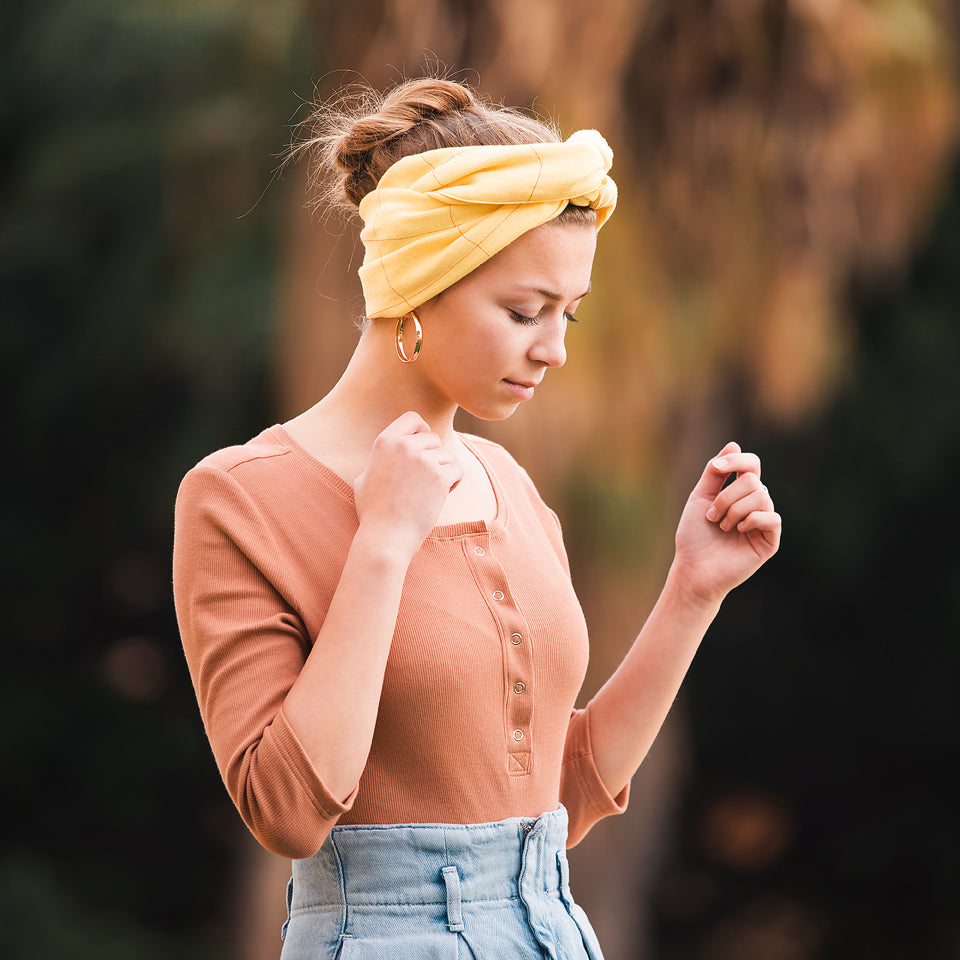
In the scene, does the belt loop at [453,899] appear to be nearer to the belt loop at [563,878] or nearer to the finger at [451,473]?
the belt loop at [563,878]

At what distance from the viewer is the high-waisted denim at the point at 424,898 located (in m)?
1.34

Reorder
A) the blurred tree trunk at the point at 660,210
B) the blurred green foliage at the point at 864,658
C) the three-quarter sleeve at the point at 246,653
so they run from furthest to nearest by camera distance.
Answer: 1. the blurred green foliage at the point at 864,658
2. the blurred tree trunk at the point at 660,210
3. the three-quarter sleeve at the point at 246,653

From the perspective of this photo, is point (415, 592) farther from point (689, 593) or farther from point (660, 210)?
point (660, 210)

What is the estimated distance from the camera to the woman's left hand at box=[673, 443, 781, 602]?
5.15ft

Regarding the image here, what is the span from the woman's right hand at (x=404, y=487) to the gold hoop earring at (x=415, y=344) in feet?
0.37

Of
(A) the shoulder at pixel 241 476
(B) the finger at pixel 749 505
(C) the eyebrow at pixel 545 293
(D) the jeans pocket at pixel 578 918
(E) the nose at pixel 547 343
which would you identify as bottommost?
(D) the jeans pocket at pixel 578 918

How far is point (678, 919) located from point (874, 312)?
10.0ft

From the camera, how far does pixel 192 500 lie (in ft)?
4.48

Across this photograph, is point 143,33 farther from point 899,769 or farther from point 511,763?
point 511,763

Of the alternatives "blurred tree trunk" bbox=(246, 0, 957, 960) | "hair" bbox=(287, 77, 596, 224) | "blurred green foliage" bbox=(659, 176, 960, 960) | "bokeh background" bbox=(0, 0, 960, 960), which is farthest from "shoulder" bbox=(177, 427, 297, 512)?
"blurred green foliage" bbox=(659, 176, 960, 960)

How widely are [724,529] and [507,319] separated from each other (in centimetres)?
40

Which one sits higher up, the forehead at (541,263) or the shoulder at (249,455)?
the forehead at (541,263)

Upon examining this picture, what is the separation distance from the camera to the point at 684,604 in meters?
1.63

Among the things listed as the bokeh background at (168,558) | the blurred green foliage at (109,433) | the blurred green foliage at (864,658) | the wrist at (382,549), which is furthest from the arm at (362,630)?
the blurred green foliage at (864,658)
